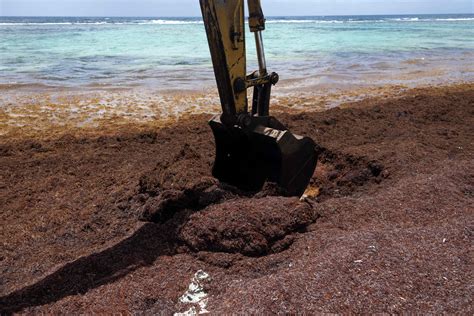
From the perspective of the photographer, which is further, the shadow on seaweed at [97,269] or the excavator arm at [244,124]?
the excavator arm at [244,124]

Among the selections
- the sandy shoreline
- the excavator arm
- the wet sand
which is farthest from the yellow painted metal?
the sandy shoreline

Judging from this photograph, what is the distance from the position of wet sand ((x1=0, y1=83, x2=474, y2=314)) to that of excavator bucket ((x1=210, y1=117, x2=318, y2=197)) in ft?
0.84

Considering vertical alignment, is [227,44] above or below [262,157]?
above

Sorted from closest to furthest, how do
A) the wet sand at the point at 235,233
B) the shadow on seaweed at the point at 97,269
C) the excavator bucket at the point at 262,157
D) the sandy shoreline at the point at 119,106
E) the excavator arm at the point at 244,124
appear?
the wet sand at the point at 235,233, the shadow on seaweed at the point at 97,269, the excavator arm at the point at 244,124, the excavator bucket at the point at 262,157, the sandy shoreline at the point at 119,106

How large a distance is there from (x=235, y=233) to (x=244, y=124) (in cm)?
127

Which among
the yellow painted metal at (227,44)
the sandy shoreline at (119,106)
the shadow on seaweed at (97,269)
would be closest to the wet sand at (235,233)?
the shadow on seaweed at (97,269)

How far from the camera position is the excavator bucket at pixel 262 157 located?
15.5ft

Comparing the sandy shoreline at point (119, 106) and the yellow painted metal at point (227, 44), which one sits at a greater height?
the yellow painted metal at point (227, 44)

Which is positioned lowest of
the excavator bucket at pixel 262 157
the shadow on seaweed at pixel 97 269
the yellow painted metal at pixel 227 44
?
the shadow on seaweed at pixel 97 269

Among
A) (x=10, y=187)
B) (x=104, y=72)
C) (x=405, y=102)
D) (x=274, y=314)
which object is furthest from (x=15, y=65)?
(x=274, y=314)

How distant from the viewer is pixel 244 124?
15.3 feet

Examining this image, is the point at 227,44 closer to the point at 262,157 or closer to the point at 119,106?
the point at 262,157

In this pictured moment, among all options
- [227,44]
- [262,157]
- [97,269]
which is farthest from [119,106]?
[97,269]

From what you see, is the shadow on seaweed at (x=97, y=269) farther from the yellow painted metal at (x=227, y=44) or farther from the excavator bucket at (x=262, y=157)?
the yellow painted metal at (x=227, y=44)
